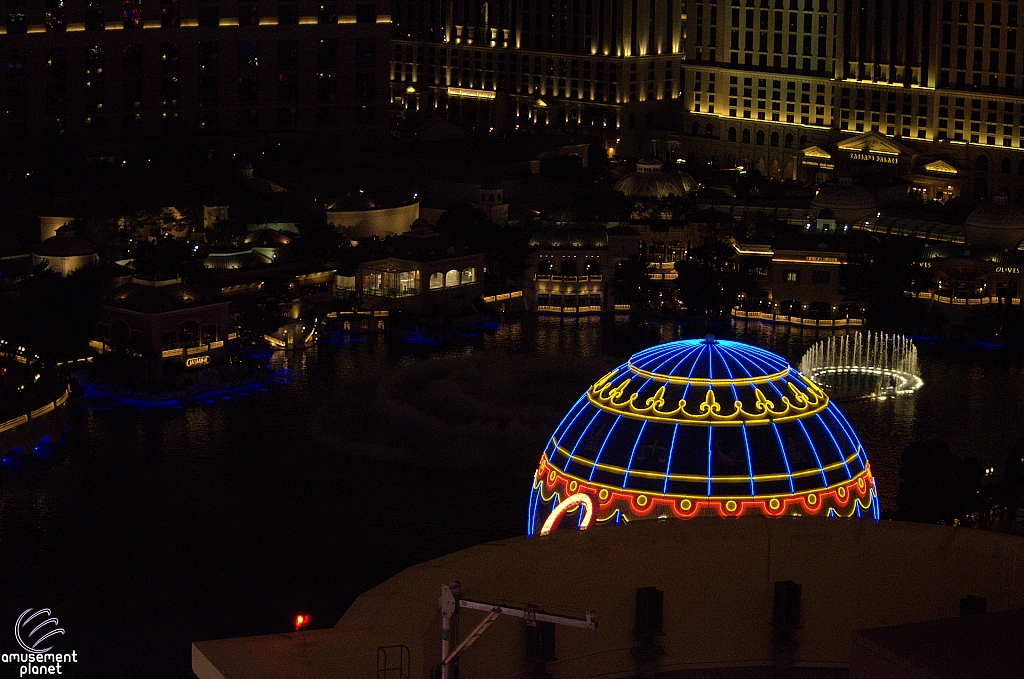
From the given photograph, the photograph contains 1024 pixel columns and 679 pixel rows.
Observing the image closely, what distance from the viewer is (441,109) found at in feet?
397

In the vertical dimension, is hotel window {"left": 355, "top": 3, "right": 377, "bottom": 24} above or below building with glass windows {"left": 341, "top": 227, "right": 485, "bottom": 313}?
above

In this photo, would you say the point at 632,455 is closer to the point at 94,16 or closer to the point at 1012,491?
the point at 1012,491

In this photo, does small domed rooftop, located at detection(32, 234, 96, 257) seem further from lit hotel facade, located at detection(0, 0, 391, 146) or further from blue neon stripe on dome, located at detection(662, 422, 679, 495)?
blue neon stripe on dome, located at detection(662, 422, 679, 495)

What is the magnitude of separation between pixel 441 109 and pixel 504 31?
7.21 meters

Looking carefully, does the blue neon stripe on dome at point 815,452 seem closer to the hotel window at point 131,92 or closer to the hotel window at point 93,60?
the hotel window at point 93,60

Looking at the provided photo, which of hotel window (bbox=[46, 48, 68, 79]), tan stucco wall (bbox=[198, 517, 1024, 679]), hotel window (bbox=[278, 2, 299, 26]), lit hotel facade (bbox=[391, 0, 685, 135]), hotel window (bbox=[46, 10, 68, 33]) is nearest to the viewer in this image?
tan stucco wall (bbox=[198, 517, 1024, 679])

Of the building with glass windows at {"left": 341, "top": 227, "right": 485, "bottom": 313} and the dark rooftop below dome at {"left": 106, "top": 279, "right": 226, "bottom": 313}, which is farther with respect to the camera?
the building with glass windows at {"left": 341, "top": 227, "right": 485, "bottom": 313}

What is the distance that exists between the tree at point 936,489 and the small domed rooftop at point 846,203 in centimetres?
3908

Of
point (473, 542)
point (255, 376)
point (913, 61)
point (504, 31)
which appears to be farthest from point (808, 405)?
point (504, 31)

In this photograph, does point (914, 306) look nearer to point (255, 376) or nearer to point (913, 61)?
point (255, 376)

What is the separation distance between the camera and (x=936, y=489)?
40.8m

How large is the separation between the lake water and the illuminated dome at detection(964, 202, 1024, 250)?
10.6 metres

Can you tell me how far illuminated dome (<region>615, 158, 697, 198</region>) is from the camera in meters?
85.2

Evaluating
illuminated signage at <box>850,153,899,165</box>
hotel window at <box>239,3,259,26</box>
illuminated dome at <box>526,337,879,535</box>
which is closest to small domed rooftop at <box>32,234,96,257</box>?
hotel window at <box>239,3,259,26</box>
